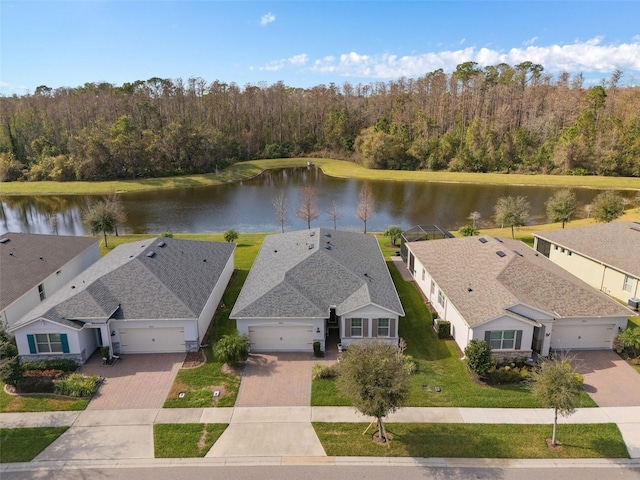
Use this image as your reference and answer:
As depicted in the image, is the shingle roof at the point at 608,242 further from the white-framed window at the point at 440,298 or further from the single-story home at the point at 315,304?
the single-story home at the point at 315,304

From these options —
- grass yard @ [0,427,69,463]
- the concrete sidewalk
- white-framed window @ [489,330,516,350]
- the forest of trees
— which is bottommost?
the concrete sidewalk

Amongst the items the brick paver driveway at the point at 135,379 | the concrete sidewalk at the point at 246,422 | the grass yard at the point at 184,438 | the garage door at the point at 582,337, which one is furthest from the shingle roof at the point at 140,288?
the garage door at the point at 582,337

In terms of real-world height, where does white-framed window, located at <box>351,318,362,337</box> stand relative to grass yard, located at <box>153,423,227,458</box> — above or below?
above

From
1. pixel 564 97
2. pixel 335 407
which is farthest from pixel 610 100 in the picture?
pixel 335 407

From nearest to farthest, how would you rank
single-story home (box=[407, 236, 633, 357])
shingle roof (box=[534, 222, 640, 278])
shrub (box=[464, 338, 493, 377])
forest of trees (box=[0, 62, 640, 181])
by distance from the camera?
shrub (box=[464, 338, 493, 377]) → single-story home (box=[407, 236, 633, 357]) → shingle roof (box=[534, 222, 640, 278]) → forest of trees (box=[0, 62, 640, 181])

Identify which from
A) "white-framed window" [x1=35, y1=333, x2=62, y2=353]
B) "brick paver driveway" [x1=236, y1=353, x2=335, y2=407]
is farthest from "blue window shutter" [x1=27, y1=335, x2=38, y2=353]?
"brick paver driveway" [x1=236, y1=353, x2=335, y2=407]

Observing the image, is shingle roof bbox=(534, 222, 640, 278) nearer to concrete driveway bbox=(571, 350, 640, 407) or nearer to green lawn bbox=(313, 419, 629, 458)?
concrete driveway bbox=(571, 350, 640, 407)

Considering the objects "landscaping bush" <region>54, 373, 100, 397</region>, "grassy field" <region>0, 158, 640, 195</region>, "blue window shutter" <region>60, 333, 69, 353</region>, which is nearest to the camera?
"landscaping bush" <region>54, 373, 100, 397</region>
